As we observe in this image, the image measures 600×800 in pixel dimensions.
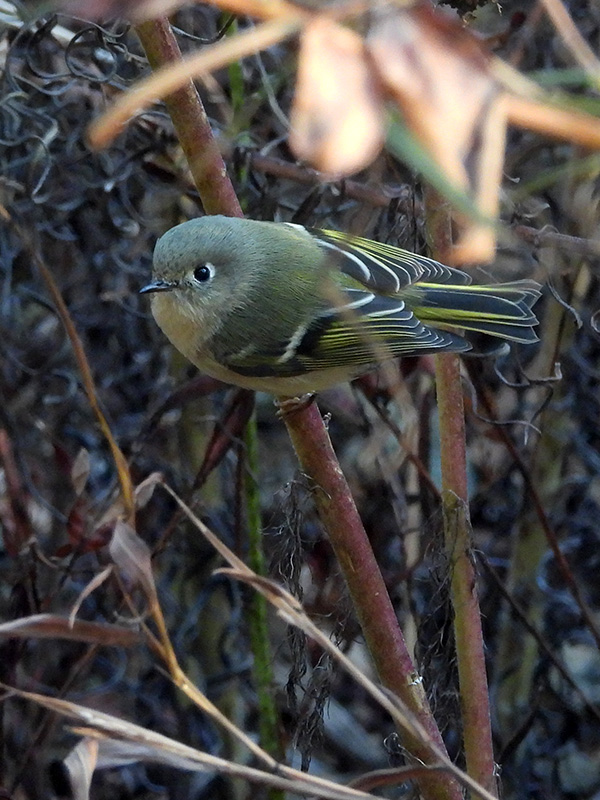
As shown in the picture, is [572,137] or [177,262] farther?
[177,262]

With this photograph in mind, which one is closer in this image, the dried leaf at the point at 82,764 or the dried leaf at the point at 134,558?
the dried leaf at the point at 82,764

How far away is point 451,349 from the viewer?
135 centimetres

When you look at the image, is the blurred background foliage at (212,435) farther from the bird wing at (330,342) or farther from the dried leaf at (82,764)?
the dried leaf at (82,764)

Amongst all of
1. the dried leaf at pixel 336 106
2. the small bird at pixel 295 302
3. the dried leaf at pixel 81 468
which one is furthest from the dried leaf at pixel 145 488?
the dried leaf at pixel 336 106

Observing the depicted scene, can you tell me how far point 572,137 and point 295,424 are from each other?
0.89 m

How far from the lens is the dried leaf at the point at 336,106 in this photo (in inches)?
14.6

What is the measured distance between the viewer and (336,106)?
382 millimetres

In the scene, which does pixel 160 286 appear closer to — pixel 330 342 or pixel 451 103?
pixel 330 342

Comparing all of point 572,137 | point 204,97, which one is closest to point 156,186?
point 204,97

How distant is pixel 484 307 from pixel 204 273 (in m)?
0.52

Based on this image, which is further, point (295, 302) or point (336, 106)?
point (295, 302)

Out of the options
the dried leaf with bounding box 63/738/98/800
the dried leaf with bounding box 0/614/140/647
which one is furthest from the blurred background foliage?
the dried leaf with bounding box 63/738/98/800

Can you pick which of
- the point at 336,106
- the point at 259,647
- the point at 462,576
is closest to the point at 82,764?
the point at 462,576

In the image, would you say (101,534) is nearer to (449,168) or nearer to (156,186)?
(156,186)
